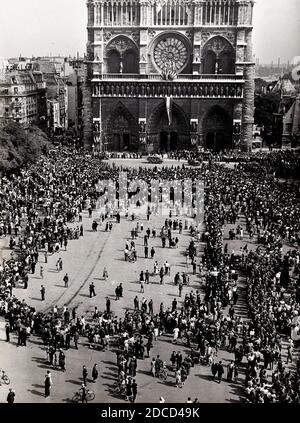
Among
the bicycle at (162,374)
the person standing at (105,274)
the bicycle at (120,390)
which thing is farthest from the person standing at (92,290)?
the bicycle at (120,390)

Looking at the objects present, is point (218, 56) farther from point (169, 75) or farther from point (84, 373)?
point (84, 373)

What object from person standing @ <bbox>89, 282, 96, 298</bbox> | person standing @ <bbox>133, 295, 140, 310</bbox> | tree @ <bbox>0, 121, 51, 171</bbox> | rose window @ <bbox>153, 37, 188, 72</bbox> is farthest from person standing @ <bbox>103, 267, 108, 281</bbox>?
rose window @ <bbox>153, 37, 188, 72</bbox>

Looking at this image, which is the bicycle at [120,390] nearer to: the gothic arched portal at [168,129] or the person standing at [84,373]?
the person standing at [84,373]

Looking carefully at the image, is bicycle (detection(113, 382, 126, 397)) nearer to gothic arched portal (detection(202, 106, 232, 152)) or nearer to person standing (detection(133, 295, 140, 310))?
person standing (detection(133, 295, 140, 310))

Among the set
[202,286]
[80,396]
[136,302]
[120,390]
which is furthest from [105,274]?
[80,396]
